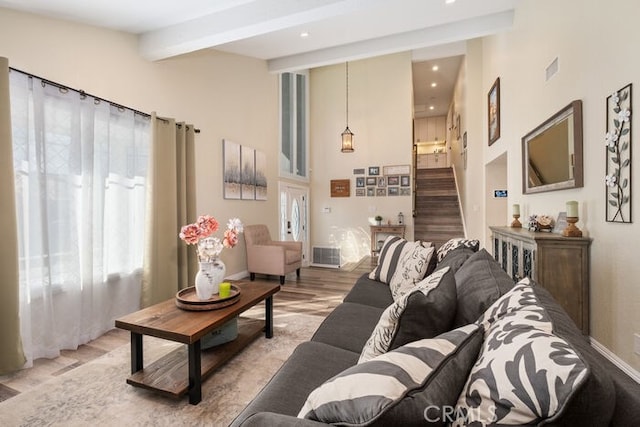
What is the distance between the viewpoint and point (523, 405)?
57 cm

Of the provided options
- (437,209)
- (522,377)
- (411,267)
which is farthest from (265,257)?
(437,209)

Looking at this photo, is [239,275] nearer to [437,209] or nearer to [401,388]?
[401,388]

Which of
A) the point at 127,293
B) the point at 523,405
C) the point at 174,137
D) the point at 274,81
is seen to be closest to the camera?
the point at 523,405

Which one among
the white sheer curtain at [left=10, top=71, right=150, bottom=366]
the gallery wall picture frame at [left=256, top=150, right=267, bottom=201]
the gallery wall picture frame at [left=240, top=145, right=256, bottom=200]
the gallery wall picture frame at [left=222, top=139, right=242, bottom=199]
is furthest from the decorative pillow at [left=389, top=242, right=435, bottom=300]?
the gallery wall picture frame at [left=256, top=150, right=267, bottom=201]

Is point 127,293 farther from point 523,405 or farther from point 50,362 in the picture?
point 523,405

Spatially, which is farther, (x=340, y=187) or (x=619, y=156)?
(x=340, y=187)

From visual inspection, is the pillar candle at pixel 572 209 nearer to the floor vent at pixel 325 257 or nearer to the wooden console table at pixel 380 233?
the wooden console table at pixel 380 233

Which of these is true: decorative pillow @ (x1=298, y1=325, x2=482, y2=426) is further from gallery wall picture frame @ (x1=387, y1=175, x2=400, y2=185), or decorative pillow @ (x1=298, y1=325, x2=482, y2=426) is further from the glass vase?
gallery wall picture frame @ (x1=387, y1=175, x2=400, y2=185)

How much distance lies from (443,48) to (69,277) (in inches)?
287

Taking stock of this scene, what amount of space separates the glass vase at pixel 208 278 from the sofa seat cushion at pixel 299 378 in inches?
40.5

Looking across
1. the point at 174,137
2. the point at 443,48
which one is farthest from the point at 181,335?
the point at 443,48

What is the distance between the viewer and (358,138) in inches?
263

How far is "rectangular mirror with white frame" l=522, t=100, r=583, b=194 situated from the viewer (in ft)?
7.86

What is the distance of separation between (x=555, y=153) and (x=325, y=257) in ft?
15.5
